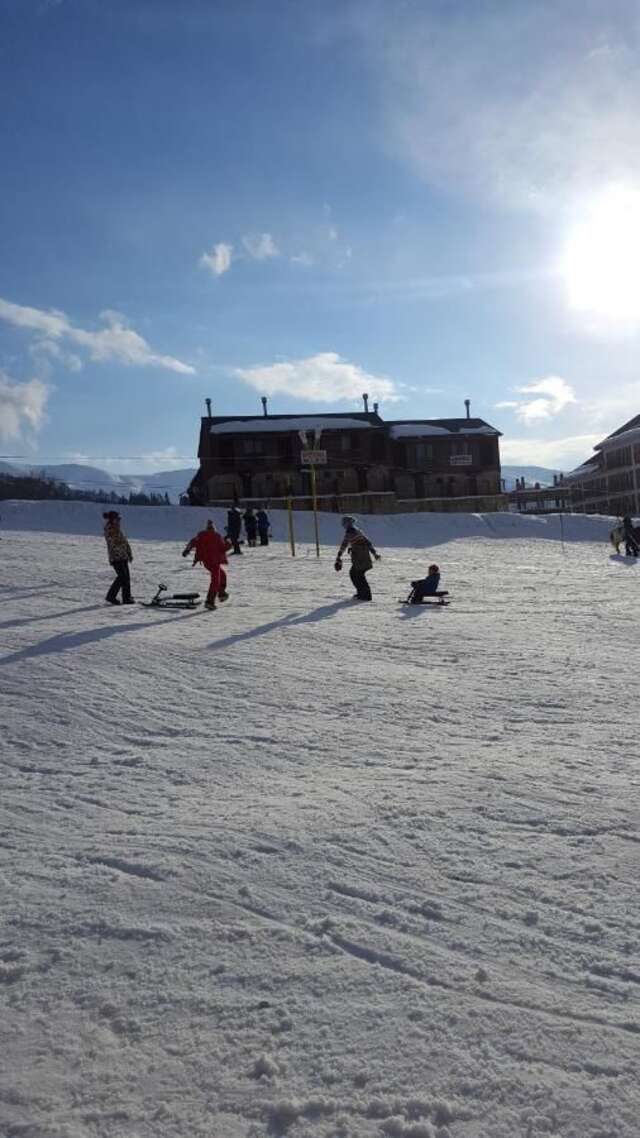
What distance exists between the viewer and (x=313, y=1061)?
111 inches

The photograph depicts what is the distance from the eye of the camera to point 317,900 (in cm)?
379

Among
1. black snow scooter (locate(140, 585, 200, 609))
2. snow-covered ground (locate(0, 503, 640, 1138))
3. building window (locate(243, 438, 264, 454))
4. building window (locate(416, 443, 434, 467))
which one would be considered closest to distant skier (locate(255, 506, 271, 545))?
black snow scooter (locate(140, 585, 200, 609))

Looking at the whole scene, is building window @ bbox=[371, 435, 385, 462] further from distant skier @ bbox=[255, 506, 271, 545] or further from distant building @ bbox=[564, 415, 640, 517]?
distant skier @ bbox=[255, 506, 271, 545]

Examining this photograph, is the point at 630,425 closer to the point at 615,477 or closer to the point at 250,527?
the point at 615,477

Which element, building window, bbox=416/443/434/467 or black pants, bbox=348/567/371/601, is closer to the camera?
black pants, bbox=348/567/371/601

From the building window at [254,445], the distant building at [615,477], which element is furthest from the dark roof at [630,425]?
the building window at [254,445]

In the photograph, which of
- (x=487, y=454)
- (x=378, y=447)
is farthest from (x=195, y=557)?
(x=487, y=454)

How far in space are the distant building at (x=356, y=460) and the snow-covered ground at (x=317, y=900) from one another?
133 ft

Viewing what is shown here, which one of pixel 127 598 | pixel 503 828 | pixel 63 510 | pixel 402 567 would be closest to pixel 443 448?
pixel 63 510

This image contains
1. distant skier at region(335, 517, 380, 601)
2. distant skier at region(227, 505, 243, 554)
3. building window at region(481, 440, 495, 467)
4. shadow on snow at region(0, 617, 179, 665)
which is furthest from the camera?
building window at region(481, 440, 495, 467)

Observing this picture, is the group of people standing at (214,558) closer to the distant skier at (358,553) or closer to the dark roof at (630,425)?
the distant skier at (358,553)

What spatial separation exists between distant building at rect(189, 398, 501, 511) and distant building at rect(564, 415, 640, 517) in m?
12.1

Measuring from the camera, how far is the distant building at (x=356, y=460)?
5084cm

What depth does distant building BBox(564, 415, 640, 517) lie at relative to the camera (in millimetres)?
64188
